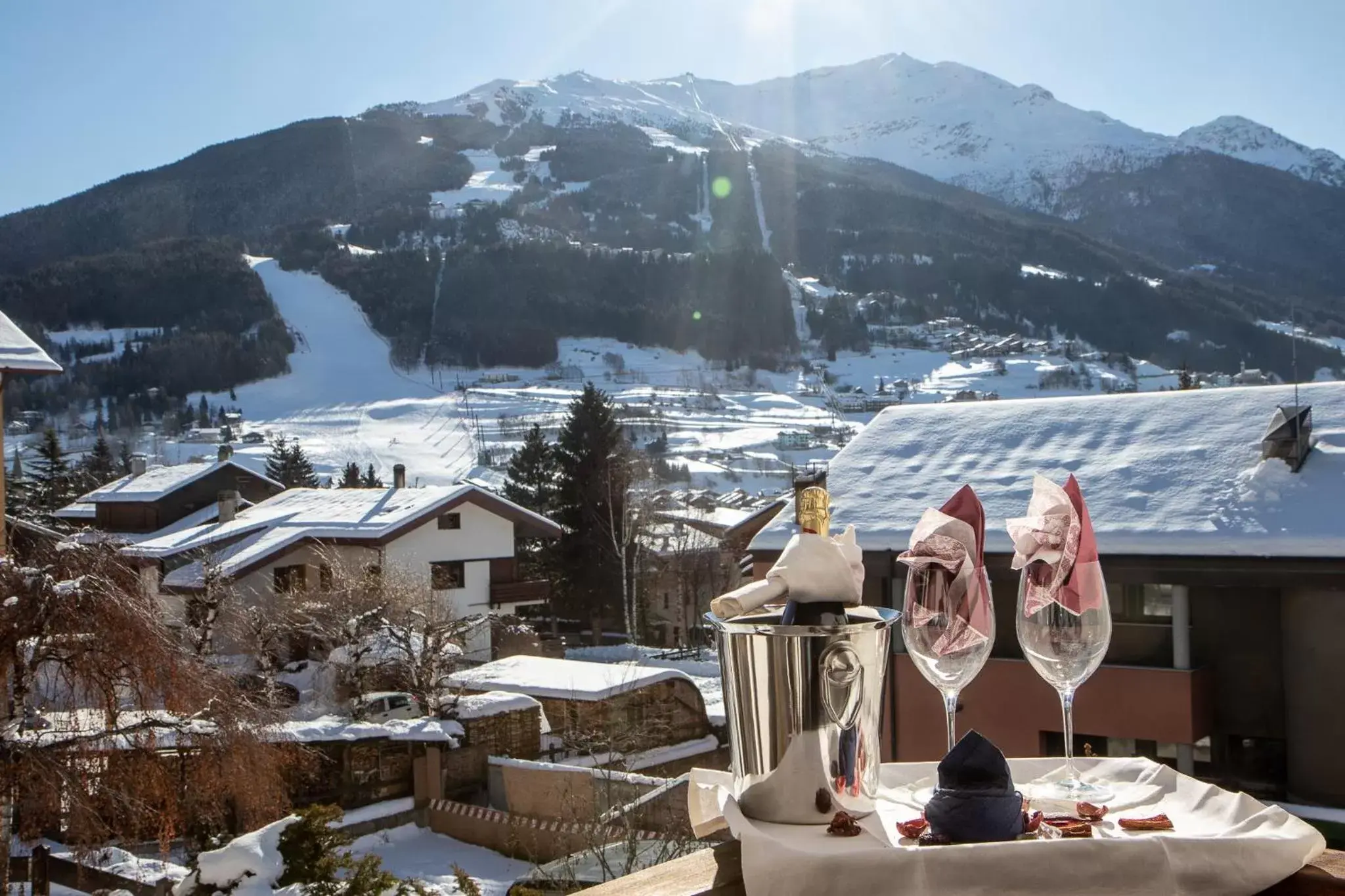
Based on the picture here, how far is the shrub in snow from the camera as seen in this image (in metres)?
6.08

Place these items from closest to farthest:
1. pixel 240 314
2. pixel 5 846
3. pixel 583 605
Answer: pixel 5 846
pixel 583 605
pixel 240 314

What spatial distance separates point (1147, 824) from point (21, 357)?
13.3m

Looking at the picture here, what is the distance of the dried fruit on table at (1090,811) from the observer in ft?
4.50

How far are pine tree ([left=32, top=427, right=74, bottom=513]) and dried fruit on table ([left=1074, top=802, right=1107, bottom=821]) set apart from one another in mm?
40722

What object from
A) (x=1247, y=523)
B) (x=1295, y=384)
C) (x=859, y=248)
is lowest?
(x=1247, y=523)

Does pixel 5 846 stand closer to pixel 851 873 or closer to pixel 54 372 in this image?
pixel 54 372

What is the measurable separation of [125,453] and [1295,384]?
59127 millimetres

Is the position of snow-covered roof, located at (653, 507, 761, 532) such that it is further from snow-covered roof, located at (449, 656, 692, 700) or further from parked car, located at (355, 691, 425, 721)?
parked car, located at (355, 691, 425, 721)

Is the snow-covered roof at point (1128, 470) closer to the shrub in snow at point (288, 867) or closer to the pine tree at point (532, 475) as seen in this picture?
the shrub in snow at point (288, 867)

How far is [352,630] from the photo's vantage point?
18.9 m

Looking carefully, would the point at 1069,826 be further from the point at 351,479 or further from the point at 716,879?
the point at 351,479

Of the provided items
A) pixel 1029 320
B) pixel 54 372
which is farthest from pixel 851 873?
pixel 1029 320

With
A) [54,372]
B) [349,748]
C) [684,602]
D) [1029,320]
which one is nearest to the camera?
[54,372]

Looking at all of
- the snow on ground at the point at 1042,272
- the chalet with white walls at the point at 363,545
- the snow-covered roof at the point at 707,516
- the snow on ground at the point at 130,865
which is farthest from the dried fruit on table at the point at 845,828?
the snow on ground at the point at 1042,272
